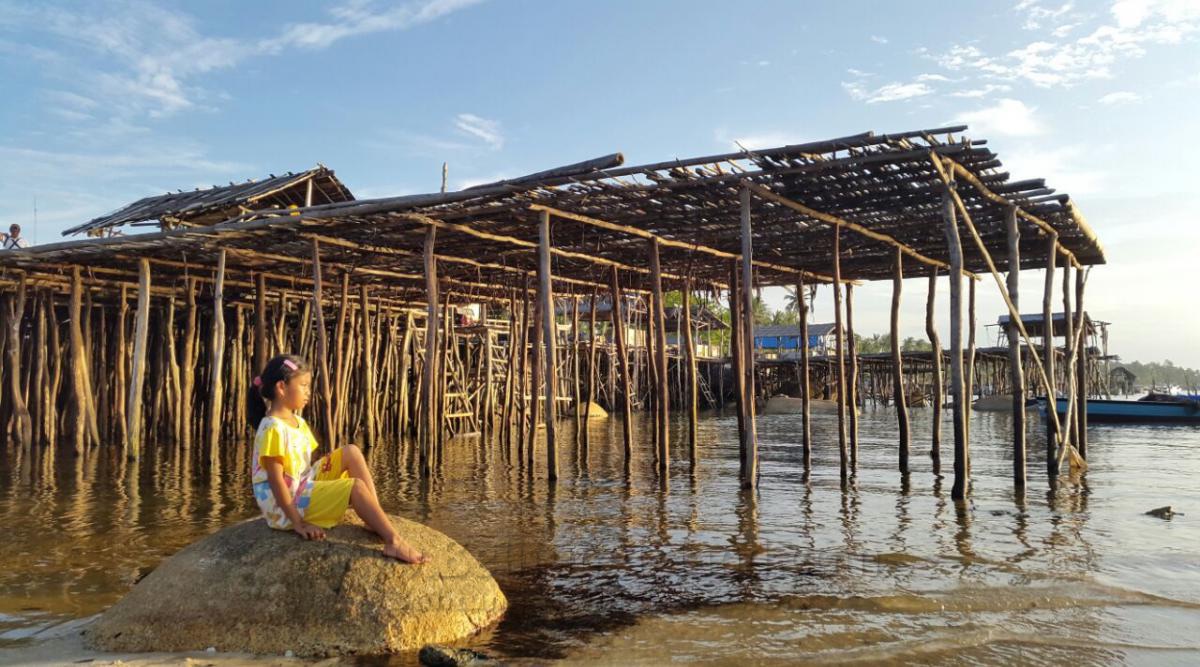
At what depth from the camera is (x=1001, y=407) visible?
3828cm

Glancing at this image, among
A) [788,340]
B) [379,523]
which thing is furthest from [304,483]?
[788,340]

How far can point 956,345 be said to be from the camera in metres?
10.2

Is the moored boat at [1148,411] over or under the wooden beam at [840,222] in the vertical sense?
under

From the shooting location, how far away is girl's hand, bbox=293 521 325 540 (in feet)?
16.8

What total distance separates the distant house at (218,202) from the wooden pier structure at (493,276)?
0.22 ft

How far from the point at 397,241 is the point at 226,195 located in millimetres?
5157

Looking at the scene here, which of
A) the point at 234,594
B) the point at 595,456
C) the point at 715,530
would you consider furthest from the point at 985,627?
the point at 595,456

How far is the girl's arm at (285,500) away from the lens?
16.0 ft

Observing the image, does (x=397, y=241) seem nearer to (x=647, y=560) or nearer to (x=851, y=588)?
(x=647, y=560)

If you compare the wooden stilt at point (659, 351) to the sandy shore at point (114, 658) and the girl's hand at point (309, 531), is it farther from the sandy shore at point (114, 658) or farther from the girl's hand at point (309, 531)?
the sandy shore at point (114, 658)

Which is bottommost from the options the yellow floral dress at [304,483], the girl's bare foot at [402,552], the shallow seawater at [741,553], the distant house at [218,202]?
the shallow seawater at [741,553]

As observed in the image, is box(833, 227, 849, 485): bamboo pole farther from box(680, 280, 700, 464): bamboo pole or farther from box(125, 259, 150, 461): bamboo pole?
box(125, 259, 150, 461): bamboo pole

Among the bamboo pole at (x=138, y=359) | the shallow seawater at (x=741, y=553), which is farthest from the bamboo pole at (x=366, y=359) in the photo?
the bamboo pole at (x=138, y=359)

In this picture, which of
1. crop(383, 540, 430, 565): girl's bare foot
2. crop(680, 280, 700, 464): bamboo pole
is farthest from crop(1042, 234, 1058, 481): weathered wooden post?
crop(383, 540, 430, 565): girl's bare foot
